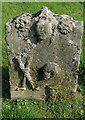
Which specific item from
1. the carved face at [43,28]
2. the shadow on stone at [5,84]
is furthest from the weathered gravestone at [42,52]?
the shadow on stone at [5,84]

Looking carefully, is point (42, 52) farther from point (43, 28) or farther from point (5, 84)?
point (5, 84)

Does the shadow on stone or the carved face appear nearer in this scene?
the carved face

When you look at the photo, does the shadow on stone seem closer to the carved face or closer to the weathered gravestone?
the weathered gravestone

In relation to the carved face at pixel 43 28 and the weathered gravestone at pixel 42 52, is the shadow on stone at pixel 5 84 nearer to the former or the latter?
the weathered gravestone at pixel 42 52

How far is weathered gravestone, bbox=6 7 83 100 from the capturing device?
138 inches

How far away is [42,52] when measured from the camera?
3762 millimetres

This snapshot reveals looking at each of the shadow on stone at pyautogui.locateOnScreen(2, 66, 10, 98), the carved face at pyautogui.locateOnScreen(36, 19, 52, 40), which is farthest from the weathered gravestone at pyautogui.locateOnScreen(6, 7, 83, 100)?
the shadow on stone at pyautogui.locateOnScreen(2, 66, 10, 98)

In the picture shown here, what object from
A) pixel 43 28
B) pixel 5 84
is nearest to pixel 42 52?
pixel 43 28

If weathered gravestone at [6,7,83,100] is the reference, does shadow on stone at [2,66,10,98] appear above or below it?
below

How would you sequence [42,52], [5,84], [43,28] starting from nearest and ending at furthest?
[43,28], [42,52], [5,84]

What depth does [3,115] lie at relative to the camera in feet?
12.9

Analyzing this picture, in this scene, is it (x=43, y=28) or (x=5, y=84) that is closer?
(x=43, y=28)

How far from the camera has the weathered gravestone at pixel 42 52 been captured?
11.5 ft

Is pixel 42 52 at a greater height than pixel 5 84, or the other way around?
pixel 42 52
